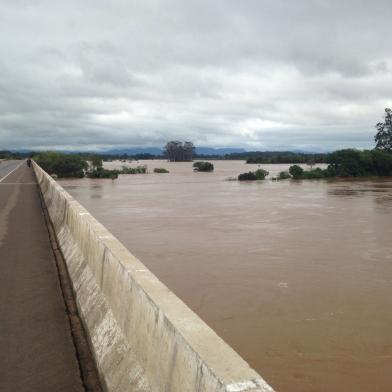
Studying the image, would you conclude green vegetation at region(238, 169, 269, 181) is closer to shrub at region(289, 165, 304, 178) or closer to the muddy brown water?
Answer: shrub at region(289, 165, 304, 178)

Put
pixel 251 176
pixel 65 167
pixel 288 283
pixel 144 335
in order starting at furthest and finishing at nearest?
pixel 65 167 → pixel 251 176 → pixel 288 283 → pixel 144 335

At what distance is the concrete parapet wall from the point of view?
112 inches

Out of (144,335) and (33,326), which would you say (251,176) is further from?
(144,335)

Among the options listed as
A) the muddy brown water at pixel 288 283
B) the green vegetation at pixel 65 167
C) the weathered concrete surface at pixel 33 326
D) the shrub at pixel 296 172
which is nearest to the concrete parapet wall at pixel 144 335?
the weathered concrete surface at pixel 33 326

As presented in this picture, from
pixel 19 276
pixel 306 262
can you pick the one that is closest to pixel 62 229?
pixel 19 276

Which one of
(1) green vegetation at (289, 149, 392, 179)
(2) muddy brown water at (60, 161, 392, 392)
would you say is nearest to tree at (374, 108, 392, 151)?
(1) green vegetation at (289, 149, 392, 179)

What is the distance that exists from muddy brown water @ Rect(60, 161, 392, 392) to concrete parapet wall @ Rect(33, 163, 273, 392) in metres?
2.63

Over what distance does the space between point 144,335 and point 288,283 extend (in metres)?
7.71

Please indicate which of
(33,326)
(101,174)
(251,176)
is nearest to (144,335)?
(33,326)

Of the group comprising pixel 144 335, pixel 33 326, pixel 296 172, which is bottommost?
pixel 296 172

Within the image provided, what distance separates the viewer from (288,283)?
11227 mm

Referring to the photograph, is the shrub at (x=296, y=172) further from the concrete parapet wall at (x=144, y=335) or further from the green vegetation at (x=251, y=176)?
the concrete parapet wall at (x=144, y=335)

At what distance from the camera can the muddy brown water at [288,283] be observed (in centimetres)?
723

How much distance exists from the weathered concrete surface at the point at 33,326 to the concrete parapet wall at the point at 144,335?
13.0 inches
